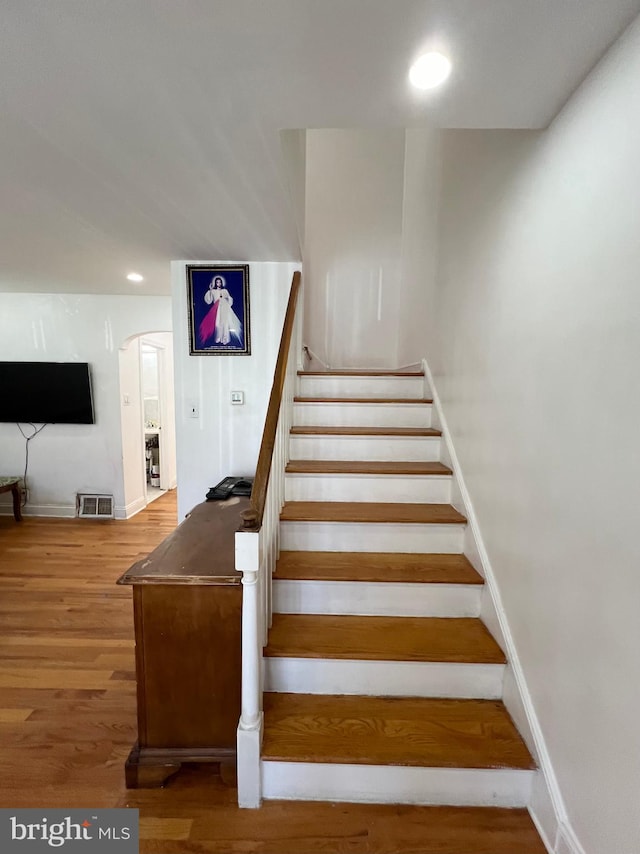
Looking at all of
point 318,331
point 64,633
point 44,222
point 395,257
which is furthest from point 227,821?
point 395,257

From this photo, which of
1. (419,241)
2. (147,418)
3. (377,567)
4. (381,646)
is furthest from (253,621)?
(147,418)

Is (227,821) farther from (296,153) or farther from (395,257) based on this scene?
(395,257)

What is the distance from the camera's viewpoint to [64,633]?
2455mm

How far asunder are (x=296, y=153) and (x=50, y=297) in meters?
3.77

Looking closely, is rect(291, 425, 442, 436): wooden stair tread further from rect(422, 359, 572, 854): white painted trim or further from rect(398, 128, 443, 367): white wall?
rect(398, 128, 443, 367): white wall

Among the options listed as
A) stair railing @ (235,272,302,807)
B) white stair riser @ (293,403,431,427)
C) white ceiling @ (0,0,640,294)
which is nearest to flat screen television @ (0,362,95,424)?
white ceiling @ (0,0,640,294)

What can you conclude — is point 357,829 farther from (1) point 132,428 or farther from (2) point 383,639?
(1) point 132,428

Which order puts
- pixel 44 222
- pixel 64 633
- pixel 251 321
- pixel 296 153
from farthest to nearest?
pixel 251 321 → pixel 64 633 → pixel 44 222 → pixel 296 153

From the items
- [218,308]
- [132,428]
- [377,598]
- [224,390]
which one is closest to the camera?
[377,598]

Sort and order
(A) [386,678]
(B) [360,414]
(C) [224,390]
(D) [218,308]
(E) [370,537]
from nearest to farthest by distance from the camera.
Result: (A) [386,678], (E) [370,537], (B) [360,414], (D) [218,308], (C) [224,390]

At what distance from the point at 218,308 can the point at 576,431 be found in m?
2.44

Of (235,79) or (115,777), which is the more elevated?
(235,79)

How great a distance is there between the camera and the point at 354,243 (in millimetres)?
4387

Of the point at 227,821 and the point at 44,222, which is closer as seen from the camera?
the point at 227,821
